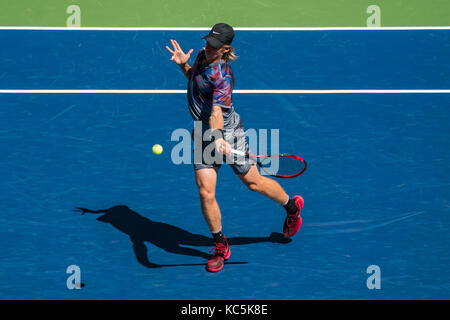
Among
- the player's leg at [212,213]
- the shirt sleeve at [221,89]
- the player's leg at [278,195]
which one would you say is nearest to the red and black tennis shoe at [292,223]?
the player's leg at [278,195]

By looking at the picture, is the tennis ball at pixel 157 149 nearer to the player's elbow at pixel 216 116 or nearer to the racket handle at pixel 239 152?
the racket handle at pixel 239 152

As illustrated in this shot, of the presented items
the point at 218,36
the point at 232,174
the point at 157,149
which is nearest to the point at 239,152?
the point at 218,36

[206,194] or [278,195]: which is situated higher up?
[278,195]

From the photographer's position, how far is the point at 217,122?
7.63m

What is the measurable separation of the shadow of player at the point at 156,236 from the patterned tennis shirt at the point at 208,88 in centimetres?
156

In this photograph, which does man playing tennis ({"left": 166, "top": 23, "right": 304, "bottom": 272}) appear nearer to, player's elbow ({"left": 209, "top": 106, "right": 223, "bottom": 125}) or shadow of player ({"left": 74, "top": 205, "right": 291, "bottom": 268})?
player's elbow ({"left": 209, "top": 106, "right": 223, "bottom": 125})

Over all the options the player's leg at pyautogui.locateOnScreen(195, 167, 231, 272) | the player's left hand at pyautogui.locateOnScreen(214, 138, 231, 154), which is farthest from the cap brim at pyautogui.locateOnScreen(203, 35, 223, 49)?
the player's leg at pyautogui.locateOnScreen(195, 167, 231, 272)

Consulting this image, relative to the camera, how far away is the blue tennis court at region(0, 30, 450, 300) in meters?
8.16

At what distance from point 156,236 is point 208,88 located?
1996mm

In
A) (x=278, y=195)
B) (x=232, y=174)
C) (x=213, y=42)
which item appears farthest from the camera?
(x=232, y=174)

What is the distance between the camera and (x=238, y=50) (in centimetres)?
1114

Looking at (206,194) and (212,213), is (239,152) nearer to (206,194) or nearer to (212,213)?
(206,194)

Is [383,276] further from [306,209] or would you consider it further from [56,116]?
[56,116]

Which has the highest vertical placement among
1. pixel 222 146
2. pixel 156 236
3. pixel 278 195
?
pixel 222 146
